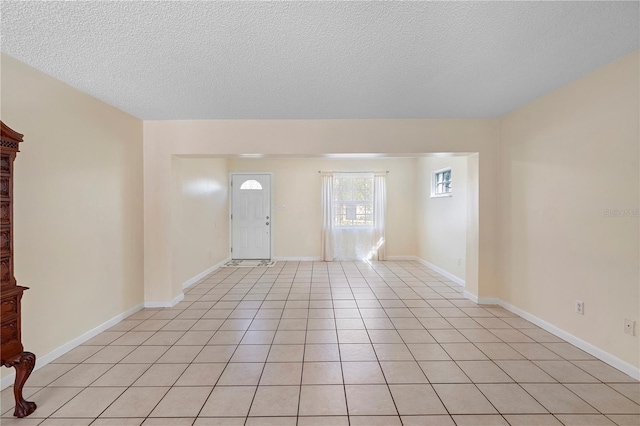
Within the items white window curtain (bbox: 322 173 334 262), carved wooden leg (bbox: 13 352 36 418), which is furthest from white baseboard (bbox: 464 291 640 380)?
carved wooden leg (bbox: 13 352 36 418)

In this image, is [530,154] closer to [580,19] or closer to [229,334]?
[580,19]

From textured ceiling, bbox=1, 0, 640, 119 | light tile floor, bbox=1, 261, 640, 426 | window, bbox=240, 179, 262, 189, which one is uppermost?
textured ceiling, bbox=1, 0, 640, 119

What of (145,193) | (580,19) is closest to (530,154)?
(580,19)

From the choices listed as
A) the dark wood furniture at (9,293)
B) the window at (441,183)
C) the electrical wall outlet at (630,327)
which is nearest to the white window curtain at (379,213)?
the window at (441,183)

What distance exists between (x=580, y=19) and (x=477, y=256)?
2.70 m

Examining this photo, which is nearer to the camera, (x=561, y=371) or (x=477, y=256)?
(x=561, y=371)

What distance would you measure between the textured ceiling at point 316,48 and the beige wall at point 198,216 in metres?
1.56

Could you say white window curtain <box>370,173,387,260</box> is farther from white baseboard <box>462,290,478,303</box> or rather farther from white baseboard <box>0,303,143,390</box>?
white baseboard <box>0,303,143,390</box>

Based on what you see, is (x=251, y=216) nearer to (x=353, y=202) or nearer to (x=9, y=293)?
(x=353, y=202)

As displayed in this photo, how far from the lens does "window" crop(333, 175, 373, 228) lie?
265 inches

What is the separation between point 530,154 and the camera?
3143mm

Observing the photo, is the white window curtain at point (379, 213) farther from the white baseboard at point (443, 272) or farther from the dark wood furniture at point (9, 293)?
the dark wood furniture at point (9, 293)

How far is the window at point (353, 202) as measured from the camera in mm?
6730

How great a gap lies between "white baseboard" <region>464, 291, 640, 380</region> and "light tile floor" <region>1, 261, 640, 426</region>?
55 mm
